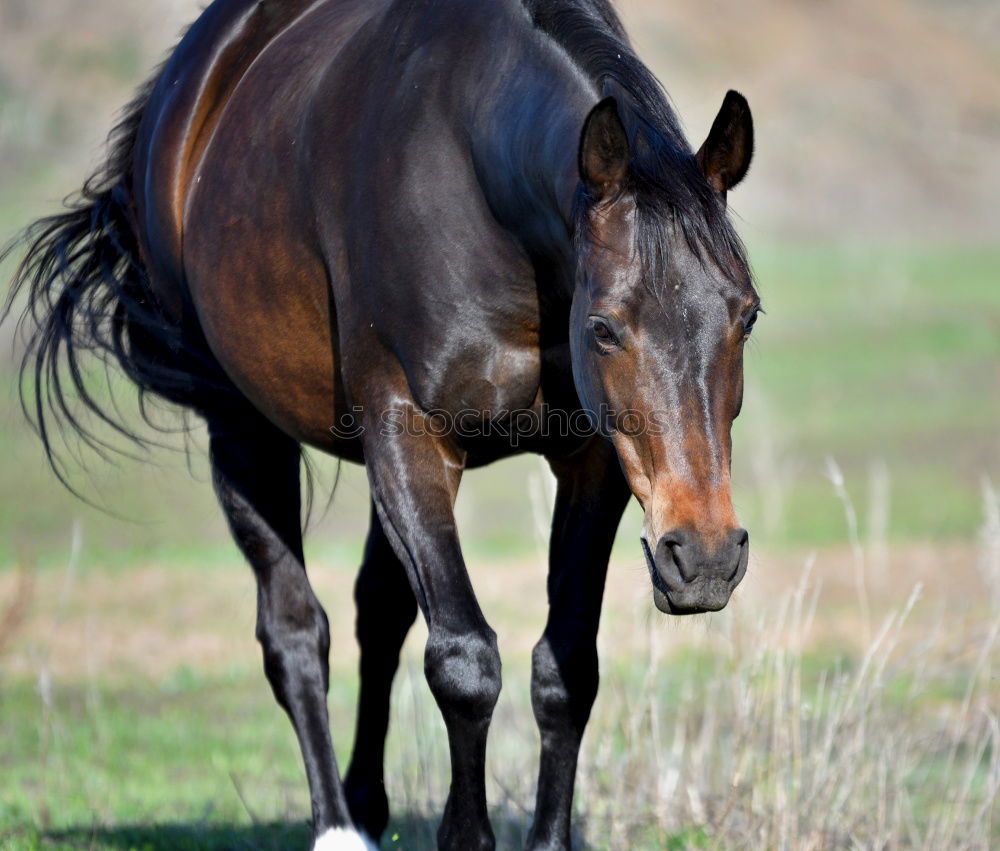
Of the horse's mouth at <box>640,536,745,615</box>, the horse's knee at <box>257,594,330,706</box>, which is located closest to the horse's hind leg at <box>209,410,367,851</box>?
the horse's knee at <box>257,594,330,706</box>

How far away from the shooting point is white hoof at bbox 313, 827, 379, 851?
4.05m

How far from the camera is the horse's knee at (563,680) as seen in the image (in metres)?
3.76

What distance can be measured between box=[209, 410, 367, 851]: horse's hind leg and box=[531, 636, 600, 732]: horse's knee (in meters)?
0.78

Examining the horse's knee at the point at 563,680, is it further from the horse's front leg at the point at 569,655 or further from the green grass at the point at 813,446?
the green grass at the point at 813,446

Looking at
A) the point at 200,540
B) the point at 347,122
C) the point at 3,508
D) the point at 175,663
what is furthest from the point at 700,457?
the point at 3,508

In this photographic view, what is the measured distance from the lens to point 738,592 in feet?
14.5

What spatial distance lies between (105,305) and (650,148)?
7.55ft

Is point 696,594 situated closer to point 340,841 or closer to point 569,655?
point 569,655

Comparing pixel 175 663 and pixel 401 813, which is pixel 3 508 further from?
pixel 401 813

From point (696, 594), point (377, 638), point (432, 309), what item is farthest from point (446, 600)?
point (377, 638)

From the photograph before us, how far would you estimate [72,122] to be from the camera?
2991 centimetres

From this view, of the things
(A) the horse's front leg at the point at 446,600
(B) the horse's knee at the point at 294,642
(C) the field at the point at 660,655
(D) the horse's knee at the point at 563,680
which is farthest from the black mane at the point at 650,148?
(B) the horse's knee at the point at 294,642

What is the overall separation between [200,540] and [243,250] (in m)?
11.2

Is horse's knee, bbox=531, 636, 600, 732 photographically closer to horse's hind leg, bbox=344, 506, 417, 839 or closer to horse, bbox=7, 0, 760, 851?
horse, bbox=7, 0, 760, 851
